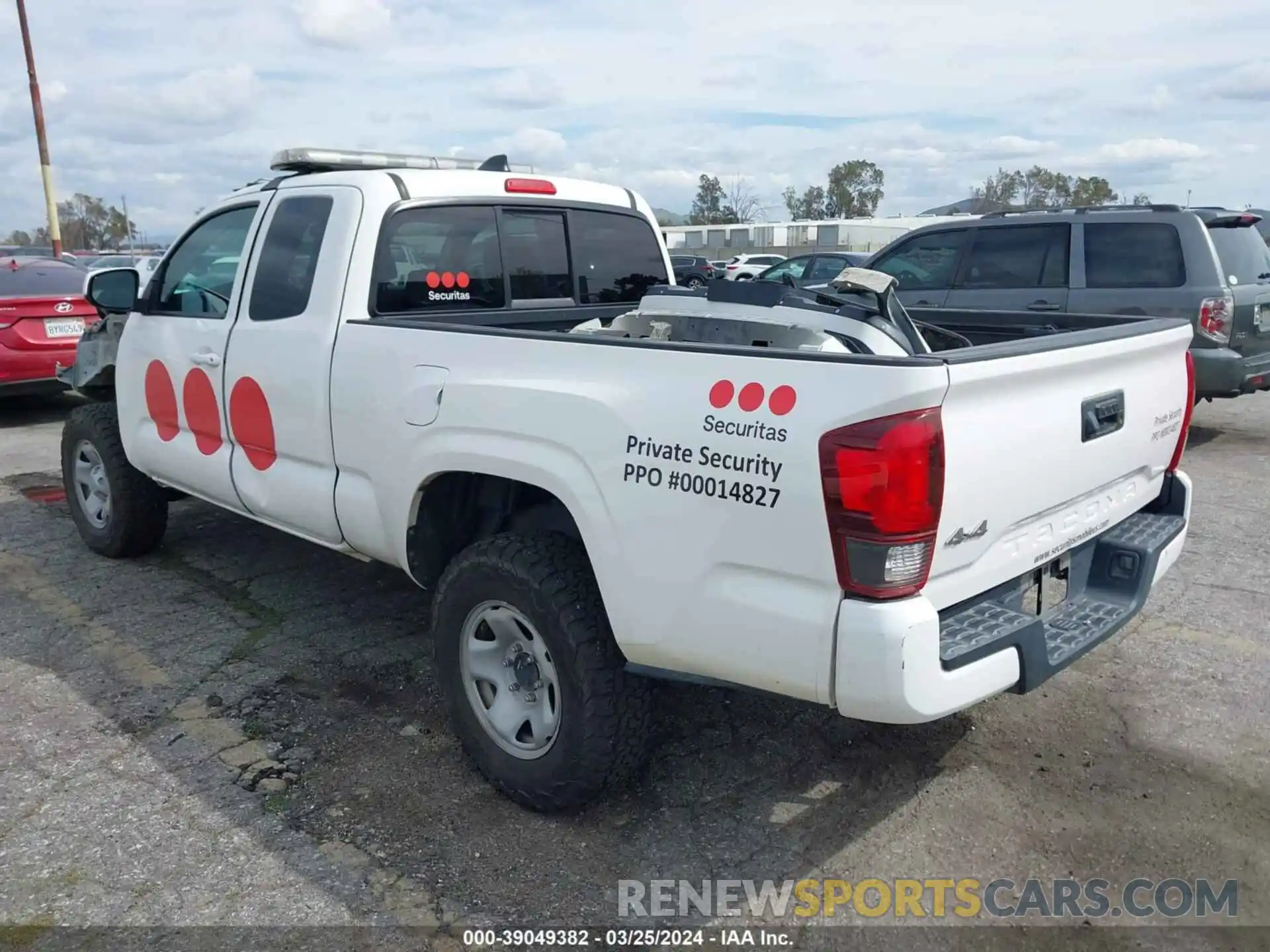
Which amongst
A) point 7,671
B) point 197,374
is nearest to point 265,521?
point 197,374

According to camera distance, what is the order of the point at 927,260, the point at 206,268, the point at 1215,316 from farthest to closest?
the point at 927,260, the point at 1215,316, the point at 206,268

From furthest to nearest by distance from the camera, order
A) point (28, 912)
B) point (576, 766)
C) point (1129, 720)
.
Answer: point (1129, 720) < point (576, 766) < point (28, 912)

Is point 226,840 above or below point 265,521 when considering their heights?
below

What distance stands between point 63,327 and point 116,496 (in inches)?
201

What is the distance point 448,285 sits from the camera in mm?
4051

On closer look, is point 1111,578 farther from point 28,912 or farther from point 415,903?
point 28,912

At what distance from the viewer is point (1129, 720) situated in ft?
12.0

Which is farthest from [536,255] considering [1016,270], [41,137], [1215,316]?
[41,137]

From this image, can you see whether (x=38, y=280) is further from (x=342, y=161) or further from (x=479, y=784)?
(x=479, y=784)

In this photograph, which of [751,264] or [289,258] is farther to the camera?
[751,264]

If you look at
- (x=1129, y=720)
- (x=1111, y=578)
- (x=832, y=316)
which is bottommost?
(x=1129, y=720)

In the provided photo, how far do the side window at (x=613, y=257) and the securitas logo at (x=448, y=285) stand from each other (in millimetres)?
627

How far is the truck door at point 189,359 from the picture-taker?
4.34 m

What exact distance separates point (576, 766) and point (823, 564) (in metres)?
1.04
